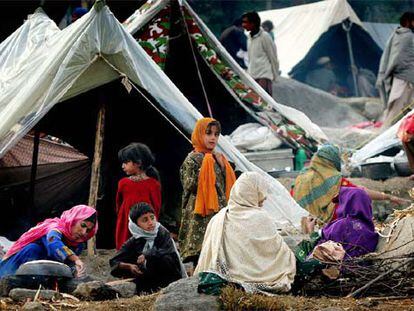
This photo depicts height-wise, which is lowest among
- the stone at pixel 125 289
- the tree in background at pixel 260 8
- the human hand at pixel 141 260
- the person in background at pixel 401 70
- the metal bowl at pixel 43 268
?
the stone at pixel 125 289

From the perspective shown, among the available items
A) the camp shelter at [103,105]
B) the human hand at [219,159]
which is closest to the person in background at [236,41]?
the camp shelter at [103,105]

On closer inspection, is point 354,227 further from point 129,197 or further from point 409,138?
point 409,138

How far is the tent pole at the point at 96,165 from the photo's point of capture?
9.76 metres

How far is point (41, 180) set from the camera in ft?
37.2

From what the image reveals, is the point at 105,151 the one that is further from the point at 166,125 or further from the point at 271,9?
the point at 271,9

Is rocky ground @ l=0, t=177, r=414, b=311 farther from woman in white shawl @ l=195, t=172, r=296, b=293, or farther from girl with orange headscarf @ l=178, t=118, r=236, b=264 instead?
girl with orange headscarf @ l=178, t=118, r=236, b=264

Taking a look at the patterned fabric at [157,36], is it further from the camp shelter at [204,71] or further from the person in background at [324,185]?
the person in background at [324,185]

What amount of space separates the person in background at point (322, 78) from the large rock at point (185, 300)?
17172 mm

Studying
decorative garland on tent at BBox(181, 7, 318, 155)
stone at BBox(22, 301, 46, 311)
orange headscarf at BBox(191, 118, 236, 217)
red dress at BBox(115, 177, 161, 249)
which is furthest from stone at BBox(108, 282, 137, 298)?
decorative garland on tent at BBox(181, 7, 318, 155)

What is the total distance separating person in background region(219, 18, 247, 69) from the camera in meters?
16.9

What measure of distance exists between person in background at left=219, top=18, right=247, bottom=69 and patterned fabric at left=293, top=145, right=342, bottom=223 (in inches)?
279

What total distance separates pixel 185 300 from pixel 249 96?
6043 millimetres

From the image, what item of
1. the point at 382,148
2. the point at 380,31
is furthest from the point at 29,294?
the point at 380,31

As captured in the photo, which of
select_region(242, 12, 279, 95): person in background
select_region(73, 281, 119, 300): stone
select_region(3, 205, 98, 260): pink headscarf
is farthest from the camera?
select_region(242, 12, 279, 95): person in background
